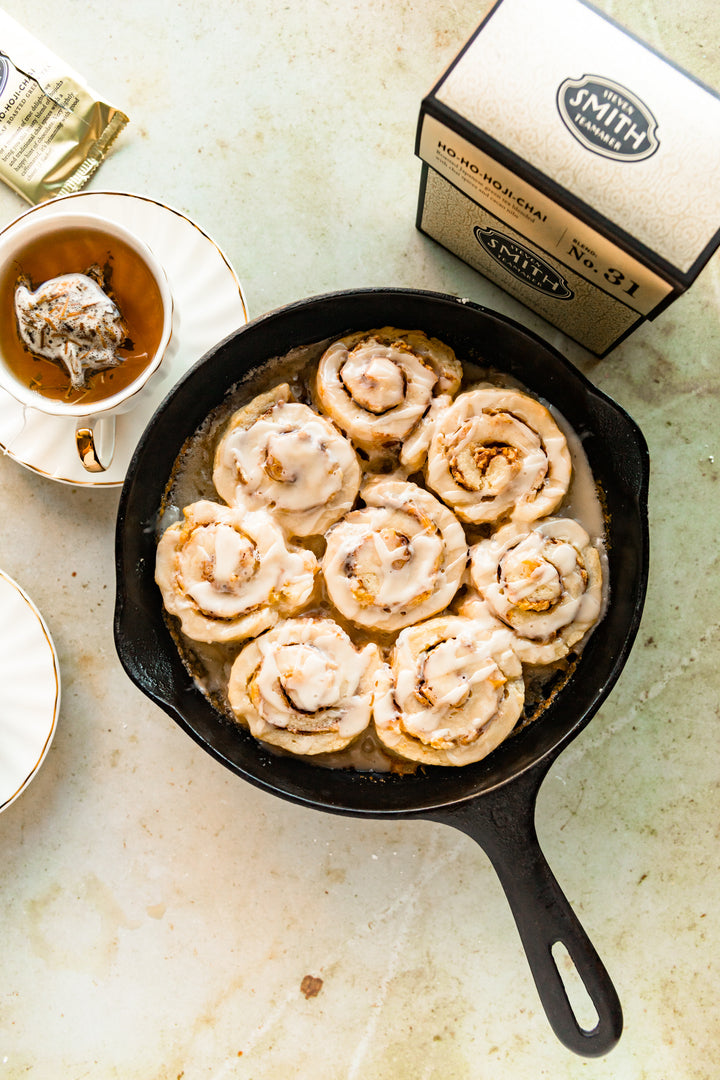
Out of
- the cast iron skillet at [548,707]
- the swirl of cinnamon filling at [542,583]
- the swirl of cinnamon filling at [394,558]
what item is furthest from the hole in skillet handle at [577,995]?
the swirl of cinnamon filling at [394,558]

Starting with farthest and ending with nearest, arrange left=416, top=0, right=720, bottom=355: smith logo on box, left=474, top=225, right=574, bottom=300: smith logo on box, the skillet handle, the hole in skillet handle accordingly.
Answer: the hole in skillet handle, left=474, top=225, right=574, bottom=300: smith logo on box, the skillet handle, left=416, top=0, right=720, bottom=355: smith logo on box

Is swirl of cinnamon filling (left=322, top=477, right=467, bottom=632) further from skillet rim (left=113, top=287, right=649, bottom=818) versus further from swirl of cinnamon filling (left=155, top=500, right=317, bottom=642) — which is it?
skillet rim (left=113, top=287, right=649, bottom=818)

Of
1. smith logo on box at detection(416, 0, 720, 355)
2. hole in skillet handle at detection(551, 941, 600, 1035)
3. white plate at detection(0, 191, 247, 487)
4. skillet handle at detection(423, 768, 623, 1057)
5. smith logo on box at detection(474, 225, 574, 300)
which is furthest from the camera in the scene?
hole in skillet handle at detection(551, 941, 600, 1035)

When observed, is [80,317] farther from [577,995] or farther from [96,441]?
[577,995]

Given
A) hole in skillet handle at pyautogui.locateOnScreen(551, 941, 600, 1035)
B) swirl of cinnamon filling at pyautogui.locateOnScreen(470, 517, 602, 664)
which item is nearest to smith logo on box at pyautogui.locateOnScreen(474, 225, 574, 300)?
swirl of cinnamon filling at pyautogui.locateOnScreen(470, 517, 602, 664)

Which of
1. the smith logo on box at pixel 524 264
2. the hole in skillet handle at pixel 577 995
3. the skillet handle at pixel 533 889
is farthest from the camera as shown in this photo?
the hole in skillet handle at pixel 577 995

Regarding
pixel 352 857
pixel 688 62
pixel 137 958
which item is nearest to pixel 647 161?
pixel 688 62

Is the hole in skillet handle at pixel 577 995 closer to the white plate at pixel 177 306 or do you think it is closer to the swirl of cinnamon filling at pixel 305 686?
the swirl of cinnamon filling at pixel 305 686
